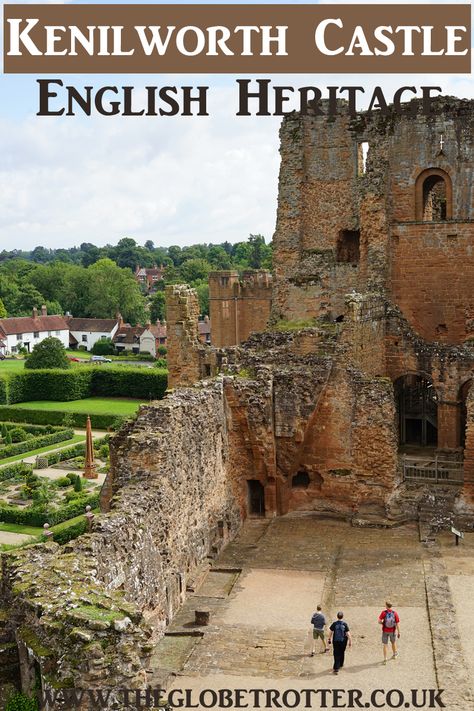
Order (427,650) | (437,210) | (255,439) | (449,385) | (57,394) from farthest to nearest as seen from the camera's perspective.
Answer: (57,394), (437,210), (449,385), (255,439), (427,650)

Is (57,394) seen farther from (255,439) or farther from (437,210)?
(255,439)

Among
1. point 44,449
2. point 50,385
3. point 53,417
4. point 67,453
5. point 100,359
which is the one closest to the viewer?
point 67,453

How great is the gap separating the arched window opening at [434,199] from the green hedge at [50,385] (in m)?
28.7

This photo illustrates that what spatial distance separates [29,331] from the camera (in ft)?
295

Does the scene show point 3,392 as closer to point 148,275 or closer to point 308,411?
point 308,411

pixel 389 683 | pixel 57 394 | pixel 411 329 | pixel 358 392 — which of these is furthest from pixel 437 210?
pixel 57 394

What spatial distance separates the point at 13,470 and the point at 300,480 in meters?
15.2

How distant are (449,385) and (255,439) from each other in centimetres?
603

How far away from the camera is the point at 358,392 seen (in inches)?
934

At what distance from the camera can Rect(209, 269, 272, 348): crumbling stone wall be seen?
40.7m

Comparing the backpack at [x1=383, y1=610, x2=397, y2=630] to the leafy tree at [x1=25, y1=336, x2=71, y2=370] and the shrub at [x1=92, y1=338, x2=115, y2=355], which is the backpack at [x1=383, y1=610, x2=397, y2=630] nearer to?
the leafy tree at [x1=25, y1=336, x2=71, y2=370]

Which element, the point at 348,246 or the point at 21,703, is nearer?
the point at 21,703

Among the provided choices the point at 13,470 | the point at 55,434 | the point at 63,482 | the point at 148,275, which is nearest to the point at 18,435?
the point at 55,434

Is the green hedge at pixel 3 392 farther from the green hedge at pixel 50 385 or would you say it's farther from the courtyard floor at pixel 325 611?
the courtyard floor at pixel 325 611
